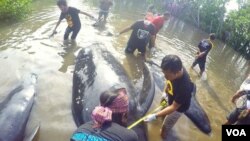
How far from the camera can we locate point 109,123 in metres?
3.10

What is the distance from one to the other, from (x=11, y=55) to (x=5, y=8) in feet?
10.1

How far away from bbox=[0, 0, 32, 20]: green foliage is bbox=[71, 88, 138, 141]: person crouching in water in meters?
8.81

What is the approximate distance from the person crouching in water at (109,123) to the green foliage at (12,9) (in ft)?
28.9

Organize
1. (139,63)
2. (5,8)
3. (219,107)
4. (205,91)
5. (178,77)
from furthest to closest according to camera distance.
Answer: (5,8)
(139,63)
(205,91)
(219,107)
(178,77)

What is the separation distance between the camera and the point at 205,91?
29.3 feet

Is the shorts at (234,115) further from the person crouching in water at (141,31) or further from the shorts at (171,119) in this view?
the person crouching in water at (141,31)

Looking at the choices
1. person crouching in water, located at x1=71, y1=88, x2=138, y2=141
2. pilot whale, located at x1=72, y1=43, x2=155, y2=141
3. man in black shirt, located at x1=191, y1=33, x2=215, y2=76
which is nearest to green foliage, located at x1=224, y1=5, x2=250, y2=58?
man in black shirt, located at x1=191, y1=33, x2=215, y2=76

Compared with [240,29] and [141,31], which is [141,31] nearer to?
[141,31]

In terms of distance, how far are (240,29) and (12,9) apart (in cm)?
1113

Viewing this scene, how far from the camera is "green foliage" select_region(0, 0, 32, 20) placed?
10.8 m

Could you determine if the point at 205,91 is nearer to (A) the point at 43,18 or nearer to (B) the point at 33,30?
(B) the point at 33,30

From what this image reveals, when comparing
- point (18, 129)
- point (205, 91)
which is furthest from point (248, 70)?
point (18, 129)

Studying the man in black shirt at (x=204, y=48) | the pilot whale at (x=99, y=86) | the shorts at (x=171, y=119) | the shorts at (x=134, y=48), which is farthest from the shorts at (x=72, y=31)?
the shorts at (x=171, y=119)

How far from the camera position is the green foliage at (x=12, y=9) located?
10773mm
